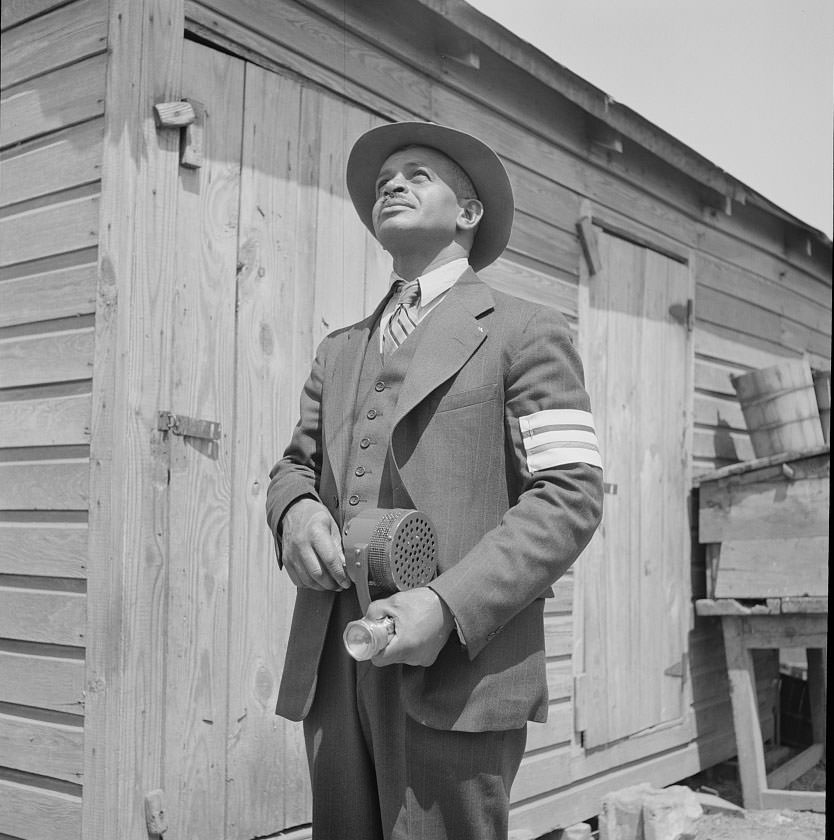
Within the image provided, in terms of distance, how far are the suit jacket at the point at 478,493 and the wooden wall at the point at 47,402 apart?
1.15m

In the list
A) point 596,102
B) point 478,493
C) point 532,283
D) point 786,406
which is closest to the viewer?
point 478,493

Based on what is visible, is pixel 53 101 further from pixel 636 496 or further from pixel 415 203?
pixel 636 496

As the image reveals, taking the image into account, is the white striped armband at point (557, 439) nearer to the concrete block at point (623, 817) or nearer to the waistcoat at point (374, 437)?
the waistcoat at point (374, 437)

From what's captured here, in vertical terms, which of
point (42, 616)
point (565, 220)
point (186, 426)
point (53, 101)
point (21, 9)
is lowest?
point (42, 616)

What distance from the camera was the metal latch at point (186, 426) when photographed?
9.99ft

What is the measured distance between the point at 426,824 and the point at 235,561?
154 cm

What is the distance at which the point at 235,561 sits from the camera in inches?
128

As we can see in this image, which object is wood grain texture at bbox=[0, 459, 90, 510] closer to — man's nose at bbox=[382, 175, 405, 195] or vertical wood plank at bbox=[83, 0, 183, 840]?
vertical wood plank at bbox=[83, 0, 183, 840]

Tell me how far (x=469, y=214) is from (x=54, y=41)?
5.68 feet

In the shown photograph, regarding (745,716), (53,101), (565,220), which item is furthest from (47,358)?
(745,716)

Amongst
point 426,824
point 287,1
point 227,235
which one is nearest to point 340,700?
point 426,824

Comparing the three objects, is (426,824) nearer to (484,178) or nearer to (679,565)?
(484,178)

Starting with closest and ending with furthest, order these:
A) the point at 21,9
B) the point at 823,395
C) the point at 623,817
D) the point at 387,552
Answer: the point at 387,552 < the point at 21,9 < the point at 623,817 < the point at 823,395

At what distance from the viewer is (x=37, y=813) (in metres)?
3.02
